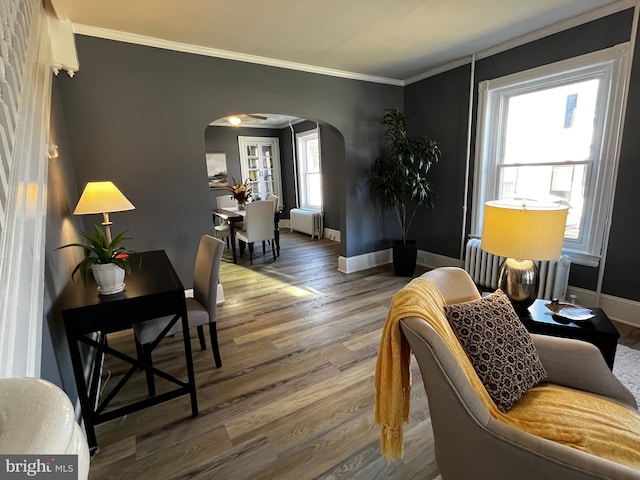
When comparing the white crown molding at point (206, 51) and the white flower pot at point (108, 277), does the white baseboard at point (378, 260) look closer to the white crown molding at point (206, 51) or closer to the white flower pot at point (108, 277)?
the white crown molding at point (206, 51)

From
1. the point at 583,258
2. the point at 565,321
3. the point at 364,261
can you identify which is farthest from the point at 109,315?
the point at 583,258

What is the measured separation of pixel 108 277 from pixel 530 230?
2.22 metres

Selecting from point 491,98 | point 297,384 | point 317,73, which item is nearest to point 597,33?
point 491,98

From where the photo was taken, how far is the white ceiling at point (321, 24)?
94.1 inches

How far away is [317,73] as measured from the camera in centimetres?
376

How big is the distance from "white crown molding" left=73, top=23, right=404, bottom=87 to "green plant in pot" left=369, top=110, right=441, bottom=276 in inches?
30.6

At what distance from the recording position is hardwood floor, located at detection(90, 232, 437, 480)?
1.54 m

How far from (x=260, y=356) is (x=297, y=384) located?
46 centimetres

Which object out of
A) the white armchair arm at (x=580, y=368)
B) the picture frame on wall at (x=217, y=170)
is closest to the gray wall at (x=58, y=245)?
the white armchair arm at (x=580, y=368)

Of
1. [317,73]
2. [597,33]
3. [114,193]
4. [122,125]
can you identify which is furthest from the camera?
[317,73]

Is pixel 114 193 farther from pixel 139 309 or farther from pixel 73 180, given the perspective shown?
pixel 139 309

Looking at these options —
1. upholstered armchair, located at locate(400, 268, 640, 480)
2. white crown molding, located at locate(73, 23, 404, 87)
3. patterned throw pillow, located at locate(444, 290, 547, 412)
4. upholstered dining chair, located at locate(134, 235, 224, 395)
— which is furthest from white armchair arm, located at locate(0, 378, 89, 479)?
white crown molding, located at locate(73, 23, 404, 87)

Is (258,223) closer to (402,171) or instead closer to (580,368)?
(402,171)

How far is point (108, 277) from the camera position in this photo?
5.47 ft
